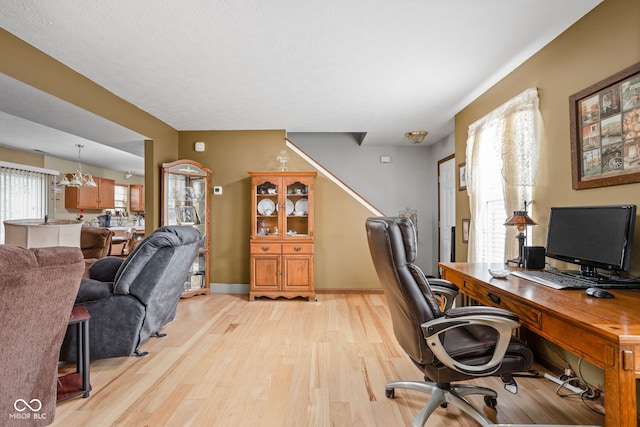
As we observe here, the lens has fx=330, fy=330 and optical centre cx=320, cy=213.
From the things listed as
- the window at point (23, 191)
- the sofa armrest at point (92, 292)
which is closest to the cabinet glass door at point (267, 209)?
the sofa armrest at point (92, 292)

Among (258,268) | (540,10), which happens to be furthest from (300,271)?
(540,10)

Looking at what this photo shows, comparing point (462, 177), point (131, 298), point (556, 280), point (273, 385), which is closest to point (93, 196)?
point (131, 298)

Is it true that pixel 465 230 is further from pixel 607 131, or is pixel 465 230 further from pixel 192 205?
pixel 192 205

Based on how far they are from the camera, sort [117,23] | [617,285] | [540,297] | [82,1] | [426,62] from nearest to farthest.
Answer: [540,297] < [617,285] < [82,1] < [117,23] < [426,62]

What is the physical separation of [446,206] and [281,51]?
154 inches

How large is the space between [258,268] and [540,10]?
12.7 feet

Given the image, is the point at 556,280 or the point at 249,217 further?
the point at 249,217

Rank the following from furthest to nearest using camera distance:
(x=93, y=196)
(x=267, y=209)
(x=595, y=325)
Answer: (x=93, y=196)
(x=267, y=209)
(x=595, y=325)

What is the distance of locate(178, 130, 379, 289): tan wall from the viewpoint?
4.95 metres

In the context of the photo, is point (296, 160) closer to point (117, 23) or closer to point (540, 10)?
point (117, 23)

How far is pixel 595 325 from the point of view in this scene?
1124 mm

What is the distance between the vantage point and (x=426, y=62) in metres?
2.74

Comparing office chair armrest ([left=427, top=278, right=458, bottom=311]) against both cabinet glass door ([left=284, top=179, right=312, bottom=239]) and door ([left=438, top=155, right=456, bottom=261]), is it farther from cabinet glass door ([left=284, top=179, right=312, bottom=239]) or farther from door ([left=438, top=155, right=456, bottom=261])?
door ([left=438, top=155, right=456, bottom=261])

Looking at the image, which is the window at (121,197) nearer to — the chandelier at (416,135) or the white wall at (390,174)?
the white wall at (390,174)
